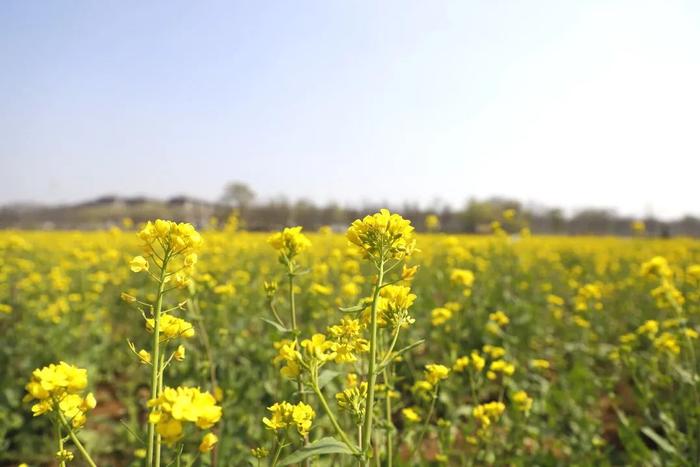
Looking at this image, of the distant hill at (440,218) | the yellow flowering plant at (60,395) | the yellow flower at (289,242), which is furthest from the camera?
the distant hill at (440,218)

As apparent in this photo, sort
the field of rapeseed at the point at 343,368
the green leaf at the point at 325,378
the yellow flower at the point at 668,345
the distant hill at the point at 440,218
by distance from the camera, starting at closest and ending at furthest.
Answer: the field of rapeseed at the point at 343,368
the green leaf at the point at 325,378
the yellow flower at the point at 668,345
the distant hill at the point at 440,218

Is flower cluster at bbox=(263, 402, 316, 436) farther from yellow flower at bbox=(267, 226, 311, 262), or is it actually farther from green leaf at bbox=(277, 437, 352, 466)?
yellow flower at bbox=(267, 226, 311, 262)

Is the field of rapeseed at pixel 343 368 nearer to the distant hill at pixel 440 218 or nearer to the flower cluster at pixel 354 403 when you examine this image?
the flower cluster at pixel 354 403

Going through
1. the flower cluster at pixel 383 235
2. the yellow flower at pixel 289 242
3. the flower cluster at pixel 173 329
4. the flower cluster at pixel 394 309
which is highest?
the flower cluster at pixel 383 235

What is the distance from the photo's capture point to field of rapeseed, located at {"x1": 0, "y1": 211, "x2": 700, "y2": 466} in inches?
45.4

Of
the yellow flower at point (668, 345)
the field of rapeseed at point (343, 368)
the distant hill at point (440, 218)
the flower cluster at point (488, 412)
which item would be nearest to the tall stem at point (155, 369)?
the field of rapeseed at point (343, 368)

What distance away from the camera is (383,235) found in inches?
46.5

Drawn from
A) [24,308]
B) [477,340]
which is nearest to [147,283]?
[24,308]

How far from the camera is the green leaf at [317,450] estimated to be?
917 mm

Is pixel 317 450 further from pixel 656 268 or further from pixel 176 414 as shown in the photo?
pixel 656 268

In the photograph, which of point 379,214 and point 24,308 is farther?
point 24,308

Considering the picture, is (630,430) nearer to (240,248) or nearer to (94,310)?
(94,310)

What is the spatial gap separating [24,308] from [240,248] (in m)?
3.51

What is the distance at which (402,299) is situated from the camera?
133cm
